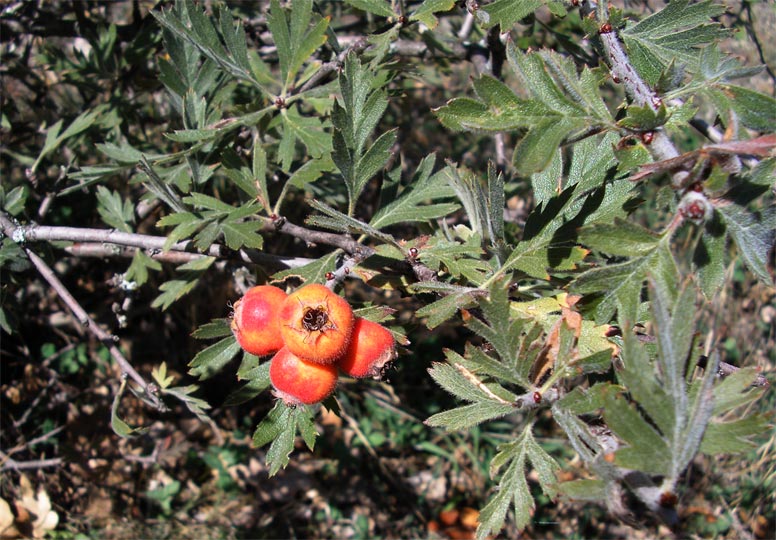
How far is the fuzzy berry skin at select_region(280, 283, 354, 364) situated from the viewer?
1.18 m

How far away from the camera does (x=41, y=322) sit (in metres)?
3.08

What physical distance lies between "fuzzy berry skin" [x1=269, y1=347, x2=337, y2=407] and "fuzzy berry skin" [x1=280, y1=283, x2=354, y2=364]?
4cm

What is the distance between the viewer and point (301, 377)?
1241mm

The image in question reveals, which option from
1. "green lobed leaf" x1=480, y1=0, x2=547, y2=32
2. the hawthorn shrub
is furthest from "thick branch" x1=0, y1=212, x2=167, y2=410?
"green lobed leaf" x1=480, y1=0, x2=547, y2=32

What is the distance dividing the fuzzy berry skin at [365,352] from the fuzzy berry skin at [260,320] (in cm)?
14

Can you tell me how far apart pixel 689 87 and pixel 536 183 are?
46 cm

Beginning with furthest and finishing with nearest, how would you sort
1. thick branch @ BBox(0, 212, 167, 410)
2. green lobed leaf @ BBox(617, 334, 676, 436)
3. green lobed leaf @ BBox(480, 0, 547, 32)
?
thick branch @ BBox(0, 212, 167, 410), green lobed leaf @ BBox(480, 0, 547, 32), green lobed leaf @ BBox(617, 334, 676, 436)

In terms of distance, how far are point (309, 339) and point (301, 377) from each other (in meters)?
0.11

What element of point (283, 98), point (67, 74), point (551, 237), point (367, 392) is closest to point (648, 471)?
point (551, 237)

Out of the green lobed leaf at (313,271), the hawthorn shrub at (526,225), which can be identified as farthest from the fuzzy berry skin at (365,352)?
the green lobed leaf at (313,271)

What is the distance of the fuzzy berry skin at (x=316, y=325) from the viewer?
1181 millimetres

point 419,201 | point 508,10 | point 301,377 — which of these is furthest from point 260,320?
point 508,10

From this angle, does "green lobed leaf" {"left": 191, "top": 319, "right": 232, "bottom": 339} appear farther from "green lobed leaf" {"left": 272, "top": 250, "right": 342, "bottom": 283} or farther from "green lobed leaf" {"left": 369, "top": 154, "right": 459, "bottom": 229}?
"green lobed leaf" {"left": 369, "top": 154, "right": 459, "bottom": 229}

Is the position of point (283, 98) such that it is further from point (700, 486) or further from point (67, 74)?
point (700, 486)
